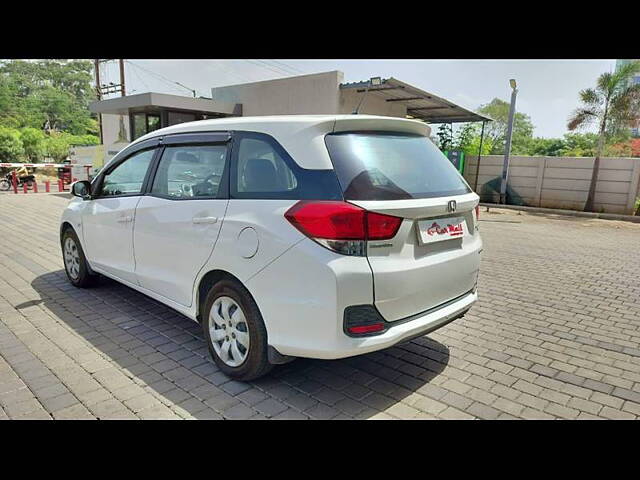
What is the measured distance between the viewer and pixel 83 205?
181 inches

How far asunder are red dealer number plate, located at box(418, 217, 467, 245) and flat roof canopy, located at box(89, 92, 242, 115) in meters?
13.2

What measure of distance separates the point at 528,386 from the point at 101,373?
10.1 feet

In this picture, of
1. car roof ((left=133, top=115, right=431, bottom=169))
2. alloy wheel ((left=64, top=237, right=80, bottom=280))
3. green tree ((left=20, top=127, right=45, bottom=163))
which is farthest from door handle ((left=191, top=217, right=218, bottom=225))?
green tree ((left=20, top=127, right=45, bottom=163))

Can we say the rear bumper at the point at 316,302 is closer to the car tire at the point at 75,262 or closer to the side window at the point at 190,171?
the side window at the point at 190,171

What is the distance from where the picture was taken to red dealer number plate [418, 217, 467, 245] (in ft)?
8.59

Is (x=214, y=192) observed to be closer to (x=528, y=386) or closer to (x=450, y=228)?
(x=450, y=228)

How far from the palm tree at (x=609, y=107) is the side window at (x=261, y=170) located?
47.7 feet

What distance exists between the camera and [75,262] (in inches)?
191

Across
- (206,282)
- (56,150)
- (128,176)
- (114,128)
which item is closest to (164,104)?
(114,128)

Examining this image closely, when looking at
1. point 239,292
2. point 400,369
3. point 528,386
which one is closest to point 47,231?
point 239,292

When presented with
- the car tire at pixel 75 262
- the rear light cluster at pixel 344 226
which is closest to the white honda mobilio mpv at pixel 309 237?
the rear light cluster at pixel 344 226

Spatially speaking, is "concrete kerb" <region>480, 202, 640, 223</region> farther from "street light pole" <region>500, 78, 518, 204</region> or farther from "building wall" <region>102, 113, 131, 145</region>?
"building wall" <region>102, 113, 131, 145</region>
